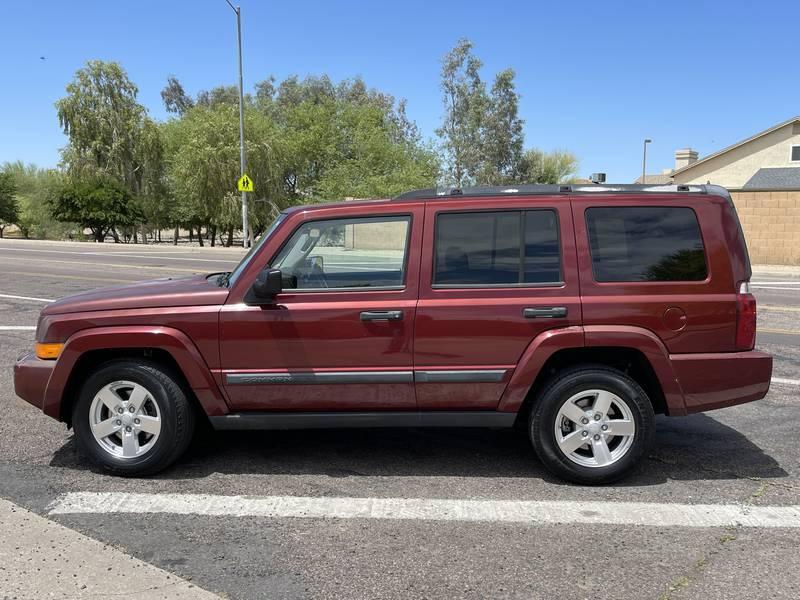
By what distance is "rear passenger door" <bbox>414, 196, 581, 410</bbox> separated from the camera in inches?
161

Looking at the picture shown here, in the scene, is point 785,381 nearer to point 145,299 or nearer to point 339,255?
point 339,255

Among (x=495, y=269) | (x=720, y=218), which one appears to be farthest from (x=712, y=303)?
(x=495, y=269)

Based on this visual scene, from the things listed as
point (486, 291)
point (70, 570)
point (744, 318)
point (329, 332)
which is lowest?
point (70, 570)

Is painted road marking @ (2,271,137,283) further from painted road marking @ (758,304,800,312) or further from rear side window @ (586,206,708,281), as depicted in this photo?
rear side window @ (586,206,708,281)

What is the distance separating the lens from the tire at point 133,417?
420 cm

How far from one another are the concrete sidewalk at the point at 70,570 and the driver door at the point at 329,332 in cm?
121

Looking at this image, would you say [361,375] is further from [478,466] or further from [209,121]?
[209,121]

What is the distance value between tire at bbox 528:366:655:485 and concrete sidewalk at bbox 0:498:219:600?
85.5 inches

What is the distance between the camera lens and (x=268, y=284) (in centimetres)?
405

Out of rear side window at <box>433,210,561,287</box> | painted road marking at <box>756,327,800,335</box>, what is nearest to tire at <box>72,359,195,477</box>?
rear side window at <box>433,210,561,287</box>

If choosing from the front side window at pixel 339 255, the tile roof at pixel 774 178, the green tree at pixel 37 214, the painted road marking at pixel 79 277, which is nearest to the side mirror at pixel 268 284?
the front side window at pixel 339 255

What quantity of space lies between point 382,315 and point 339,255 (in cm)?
51

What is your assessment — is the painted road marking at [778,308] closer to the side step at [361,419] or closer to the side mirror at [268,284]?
the side step at [361,419]

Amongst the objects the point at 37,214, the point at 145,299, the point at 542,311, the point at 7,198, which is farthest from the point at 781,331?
the point at 37,214
